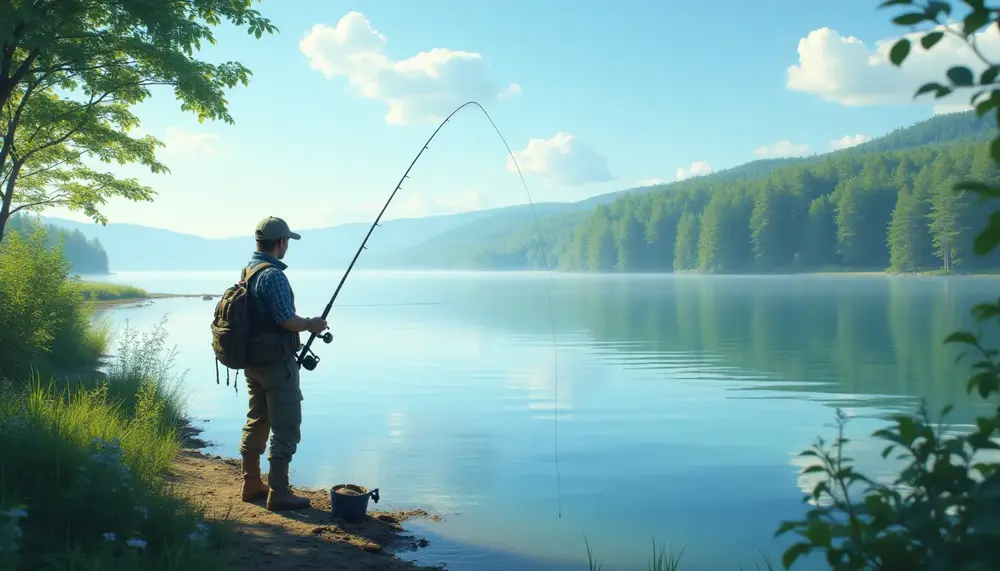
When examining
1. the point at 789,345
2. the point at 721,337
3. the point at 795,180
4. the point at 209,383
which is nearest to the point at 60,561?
the point at 209,383

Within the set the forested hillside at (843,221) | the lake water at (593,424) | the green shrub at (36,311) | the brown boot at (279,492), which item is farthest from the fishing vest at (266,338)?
the forested hillside at (843,221)

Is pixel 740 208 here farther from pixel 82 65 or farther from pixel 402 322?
pixel 82 65

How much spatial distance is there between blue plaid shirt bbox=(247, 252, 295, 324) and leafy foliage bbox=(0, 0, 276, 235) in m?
4.22

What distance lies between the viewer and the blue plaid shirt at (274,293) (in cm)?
676

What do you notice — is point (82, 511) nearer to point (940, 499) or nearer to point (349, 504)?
point (349, 504)

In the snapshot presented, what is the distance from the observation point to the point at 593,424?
13.3 meters

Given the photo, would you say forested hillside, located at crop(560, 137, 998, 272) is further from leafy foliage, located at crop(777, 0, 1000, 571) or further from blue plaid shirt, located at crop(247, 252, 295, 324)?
leafy foliage, located at crop(777, 0, 1000, 571)

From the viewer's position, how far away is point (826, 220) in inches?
5261

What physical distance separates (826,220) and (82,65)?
136 m

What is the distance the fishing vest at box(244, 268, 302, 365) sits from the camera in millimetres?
6797

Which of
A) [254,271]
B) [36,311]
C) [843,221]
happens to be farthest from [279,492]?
[843,221]

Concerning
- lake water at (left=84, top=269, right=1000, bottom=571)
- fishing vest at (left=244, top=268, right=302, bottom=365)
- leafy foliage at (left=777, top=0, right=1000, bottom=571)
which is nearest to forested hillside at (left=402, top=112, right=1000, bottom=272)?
lake water at (left=84, top=269, right=1000, bottom=571)

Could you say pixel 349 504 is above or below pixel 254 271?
below

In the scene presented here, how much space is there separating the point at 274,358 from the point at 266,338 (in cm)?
18
